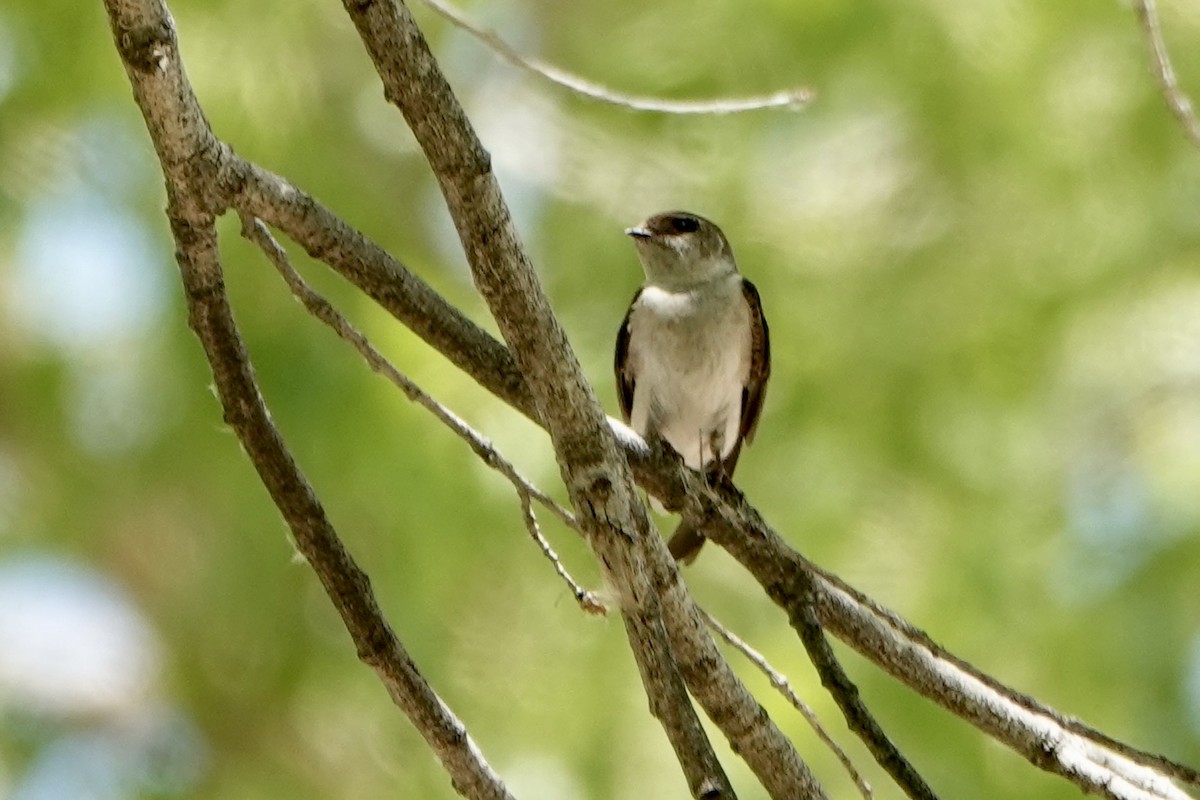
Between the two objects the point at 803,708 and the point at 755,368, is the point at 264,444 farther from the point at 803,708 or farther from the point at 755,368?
the point at 755,368

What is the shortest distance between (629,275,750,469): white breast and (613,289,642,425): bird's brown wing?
0.10 ft

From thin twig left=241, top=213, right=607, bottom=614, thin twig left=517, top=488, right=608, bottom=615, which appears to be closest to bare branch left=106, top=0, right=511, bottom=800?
thin twig left=241, top=213, right=607, bottom=614

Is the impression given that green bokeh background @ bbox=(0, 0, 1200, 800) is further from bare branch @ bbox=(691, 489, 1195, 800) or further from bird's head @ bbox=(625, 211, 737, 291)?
bare branch @ bbox=(691, 489, 1195, 800)

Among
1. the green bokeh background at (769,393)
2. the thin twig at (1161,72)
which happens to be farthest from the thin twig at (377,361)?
the green bokeh background at (769,393)

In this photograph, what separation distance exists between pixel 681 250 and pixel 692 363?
36 cm

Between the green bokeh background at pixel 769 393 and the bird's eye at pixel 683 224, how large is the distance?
0.42 metres

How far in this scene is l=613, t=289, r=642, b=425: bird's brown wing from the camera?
4.79m

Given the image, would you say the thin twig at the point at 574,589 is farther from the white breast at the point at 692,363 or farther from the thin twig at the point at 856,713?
the white breast at the point at 692,363

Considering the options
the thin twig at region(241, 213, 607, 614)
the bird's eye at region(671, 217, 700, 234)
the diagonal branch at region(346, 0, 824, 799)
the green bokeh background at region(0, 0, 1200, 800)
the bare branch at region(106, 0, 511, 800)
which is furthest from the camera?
the bird's eye at region(671, 217, 700, 234)

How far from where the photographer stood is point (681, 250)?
4.75 m

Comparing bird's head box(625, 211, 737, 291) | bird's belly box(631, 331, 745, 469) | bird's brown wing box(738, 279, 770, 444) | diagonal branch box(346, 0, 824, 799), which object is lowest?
diagonal branch box(346, 0, 824, 799)

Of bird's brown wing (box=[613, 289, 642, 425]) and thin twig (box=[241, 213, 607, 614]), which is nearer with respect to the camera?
thin twig (box=[241, 213, 607, 614])

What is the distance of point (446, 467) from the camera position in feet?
14.5

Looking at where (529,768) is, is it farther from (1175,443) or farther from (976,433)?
(1175,443)
